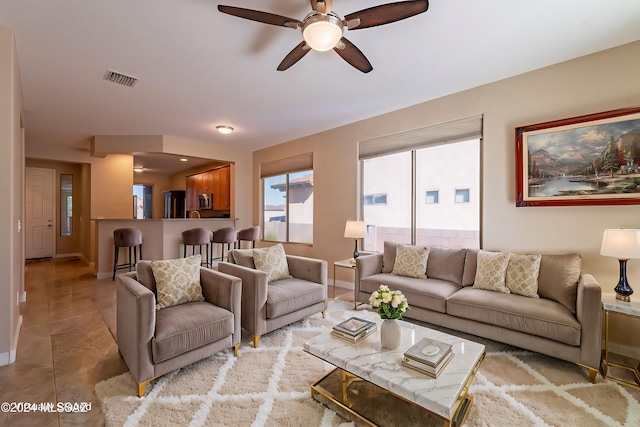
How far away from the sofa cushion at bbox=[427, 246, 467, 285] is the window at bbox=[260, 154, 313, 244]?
99.0 inches

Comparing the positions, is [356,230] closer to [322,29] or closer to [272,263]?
[272,263]

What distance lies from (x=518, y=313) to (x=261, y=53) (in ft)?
10.3

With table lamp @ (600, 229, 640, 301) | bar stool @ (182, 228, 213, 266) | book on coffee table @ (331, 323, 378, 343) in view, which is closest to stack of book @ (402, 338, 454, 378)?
book on coffee table @ (331, 323, 378, 343)

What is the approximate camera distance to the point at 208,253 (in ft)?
20.4

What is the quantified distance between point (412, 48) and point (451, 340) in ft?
7.92

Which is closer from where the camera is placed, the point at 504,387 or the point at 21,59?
the point at 504,387

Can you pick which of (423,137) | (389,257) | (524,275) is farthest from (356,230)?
(524,275)

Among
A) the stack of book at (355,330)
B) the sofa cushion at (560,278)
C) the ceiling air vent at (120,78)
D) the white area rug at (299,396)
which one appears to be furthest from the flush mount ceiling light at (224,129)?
the sofa cushion at (560,278)

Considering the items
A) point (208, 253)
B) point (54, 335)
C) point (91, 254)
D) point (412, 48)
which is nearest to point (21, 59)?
point (54, 335)

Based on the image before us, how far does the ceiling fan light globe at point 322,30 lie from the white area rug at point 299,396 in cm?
235

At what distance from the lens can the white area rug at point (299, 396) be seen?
1.69m

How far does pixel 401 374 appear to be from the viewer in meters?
1.55

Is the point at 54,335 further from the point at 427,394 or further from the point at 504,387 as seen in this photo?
the point at 504,387

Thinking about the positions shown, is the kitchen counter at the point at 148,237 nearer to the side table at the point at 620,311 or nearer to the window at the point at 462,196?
the window at the point at 462,196
